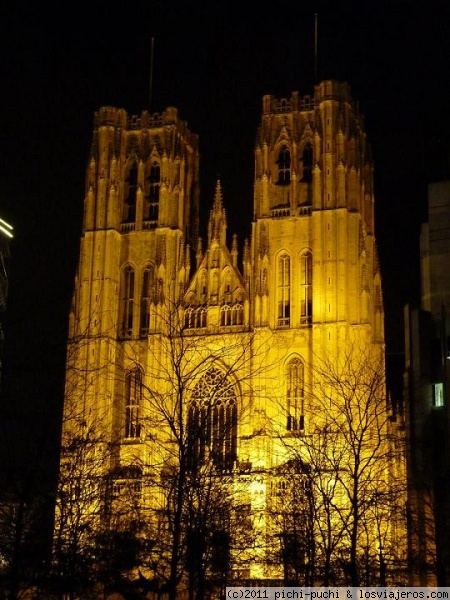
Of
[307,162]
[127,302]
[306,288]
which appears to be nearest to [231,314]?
[306,288]

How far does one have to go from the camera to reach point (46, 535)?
3145 centimetres

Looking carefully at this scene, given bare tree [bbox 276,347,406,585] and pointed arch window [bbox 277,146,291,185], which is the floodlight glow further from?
pointed arch window [bbox 277,146,291,185]

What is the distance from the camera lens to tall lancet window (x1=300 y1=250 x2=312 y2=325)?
61.4m

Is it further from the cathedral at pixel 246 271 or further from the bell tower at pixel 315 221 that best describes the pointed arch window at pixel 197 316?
the bell tower at pixel 315 221

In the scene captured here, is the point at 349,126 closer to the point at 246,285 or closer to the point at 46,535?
the point at 246,285

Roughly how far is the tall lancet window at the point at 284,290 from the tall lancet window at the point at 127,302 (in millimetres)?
8816

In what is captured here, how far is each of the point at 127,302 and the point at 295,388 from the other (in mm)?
11560

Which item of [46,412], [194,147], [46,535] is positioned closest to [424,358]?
[46,535]

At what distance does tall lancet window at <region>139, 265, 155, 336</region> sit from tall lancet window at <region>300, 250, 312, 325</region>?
8.52m

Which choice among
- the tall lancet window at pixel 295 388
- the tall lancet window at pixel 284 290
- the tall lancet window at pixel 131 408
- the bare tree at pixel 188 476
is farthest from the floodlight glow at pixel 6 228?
the tall lancet window at pixel 295 388

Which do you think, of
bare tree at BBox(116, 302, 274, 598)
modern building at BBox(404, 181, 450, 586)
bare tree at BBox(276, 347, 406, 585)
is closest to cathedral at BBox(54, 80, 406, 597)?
bare tree at BBox(116, 302, 274, 598)

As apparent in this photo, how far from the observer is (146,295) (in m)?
64.9

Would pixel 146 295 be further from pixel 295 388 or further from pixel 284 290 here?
pixel 295 388

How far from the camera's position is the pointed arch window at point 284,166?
65.3m
